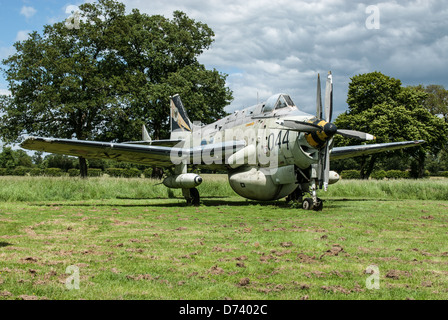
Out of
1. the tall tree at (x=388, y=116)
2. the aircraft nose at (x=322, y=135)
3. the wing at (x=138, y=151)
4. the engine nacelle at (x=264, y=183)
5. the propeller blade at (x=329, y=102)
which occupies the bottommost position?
the engine nacelle at (x=264, y=183)

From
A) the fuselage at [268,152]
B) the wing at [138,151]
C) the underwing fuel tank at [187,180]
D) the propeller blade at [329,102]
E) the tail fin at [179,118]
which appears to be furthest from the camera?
the tail fin at [179,118]

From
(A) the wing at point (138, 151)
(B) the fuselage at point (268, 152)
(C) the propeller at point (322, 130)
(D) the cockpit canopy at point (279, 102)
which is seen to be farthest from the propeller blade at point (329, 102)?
(A) the wing at point (138, 151)

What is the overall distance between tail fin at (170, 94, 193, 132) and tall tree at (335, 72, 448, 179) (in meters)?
27.0

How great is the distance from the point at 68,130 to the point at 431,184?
3242 centimetres

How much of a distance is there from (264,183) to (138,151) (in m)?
5.48

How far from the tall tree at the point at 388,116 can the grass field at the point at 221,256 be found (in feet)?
116

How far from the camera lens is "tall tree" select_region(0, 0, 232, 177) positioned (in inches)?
1459

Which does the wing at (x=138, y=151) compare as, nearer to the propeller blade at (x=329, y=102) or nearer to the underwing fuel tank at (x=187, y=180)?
the underwing fuel tank at (x=187, y=180)

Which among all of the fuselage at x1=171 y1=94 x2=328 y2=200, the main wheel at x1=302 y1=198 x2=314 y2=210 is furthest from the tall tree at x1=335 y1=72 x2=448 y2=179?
the main wheel at x1=302 y1=198 x2=314 y2=210

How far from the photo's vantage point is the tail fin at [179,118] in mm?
24953

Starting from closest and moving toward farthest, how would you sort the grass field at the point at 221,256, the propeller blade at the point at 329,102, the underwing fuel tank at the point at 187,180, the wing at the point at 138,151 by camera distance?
the grass field at the point at 221,256 < the propeller blade at the point at 329,102 < the wing at the point at 138,151 < the underwing fuel tank at the point at 187,180

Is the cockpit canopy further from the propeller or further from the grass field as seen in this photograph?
the grass field

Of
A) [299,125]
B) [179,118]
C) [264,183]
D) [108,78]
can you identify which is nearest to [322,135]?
[299,125]

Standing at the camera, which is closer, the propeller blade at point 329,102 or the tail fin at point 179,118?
the propeller blade at point 329,102
